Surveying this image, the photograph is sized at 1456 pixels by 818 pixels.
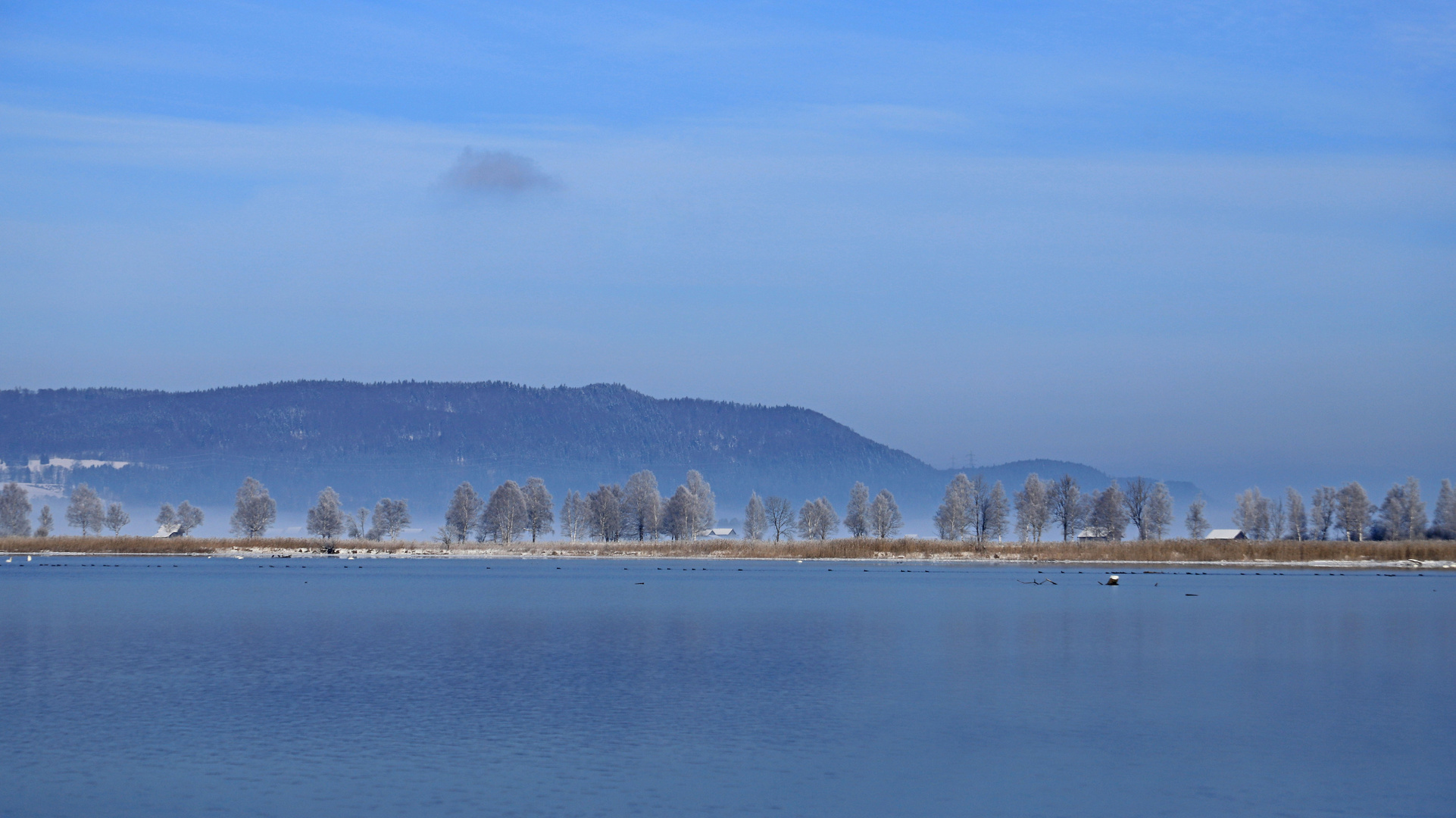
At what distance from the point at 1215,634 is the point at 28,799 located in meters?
41.4

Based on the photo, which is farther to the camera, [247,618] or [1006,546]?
[1006,546]

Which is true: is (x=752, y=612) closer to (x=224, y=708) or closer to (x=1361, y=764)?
(x=224, y=708)

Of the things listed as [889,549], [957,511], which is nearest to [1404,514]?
[957,511]

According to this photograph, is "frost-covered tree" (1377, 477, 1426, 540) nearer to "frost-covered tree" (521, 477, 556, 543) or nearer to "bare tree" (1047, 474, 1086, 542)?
"bare tree" (1047, 474, 1086, 542)

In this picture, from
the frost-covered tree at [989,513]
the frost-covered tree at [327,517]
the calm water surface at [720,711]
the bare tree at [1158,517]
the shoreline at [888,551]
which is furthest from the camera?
the frost-covered tree at [327,517]

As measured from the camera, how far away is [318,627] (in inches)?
1954

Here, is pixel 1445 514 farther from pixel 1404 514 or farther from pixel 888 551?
pixel 888 551

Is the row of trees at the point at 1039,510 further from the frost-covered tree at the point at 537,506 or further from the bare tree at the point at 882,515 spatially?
the frost-covered tree at the point at 537,506

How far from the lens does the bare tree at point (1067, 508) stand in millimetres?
180500

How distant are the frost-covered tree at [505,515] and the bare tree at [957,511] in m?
59.2

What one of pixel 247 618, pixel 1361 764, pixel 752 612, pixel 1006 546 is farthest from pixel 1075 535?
pixel 1361 764

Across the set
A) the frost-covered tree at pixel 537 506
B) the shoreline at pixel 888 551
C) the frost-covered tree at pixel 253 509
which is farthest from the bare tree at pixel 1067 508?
the frost-covered tree at pixel 253 509

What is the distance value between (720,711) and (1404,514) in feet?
619

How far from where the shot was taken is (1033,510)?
177 meters
